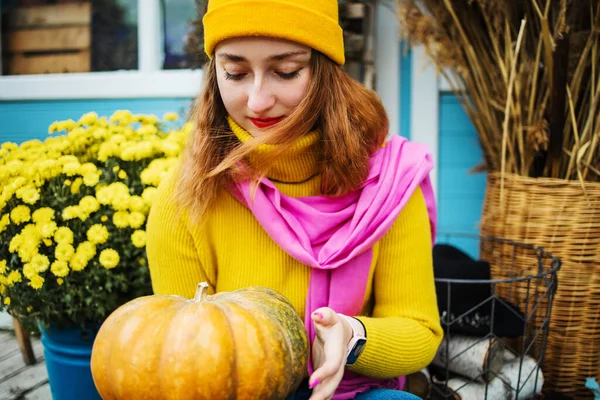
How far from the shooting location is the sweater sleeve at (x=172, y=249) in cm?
134

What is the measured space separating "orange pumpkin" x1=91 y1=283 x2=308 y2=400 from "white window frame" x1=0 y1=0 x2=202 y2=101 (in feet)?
8.43

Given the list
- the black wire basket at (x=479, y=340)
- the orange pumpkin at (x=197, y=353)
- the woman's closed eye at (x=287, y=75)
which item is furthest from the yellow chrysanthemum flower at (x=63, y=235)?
the black wire basket at (x=479, y=340)

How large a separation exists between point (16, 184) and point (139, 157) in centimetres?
39

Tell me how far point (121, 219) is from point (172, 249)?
1.59ft

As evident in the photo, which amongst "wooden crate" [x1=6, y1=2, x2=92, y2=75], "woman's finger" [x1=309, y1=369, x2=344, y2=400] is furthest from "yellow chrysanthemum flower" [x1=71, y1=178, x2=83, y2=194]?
"wooden crate" [x1=6, y1=2, x2=92, y2=75]

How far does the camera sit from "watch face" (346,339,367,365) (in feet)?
3.65

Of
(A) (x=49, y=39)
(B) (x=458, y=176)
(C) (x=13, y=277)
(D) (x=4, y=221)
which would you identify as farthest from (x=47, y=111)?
(B) (x=458, y=176)

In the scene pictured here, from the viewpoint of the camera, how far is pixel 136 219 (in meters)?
1.75

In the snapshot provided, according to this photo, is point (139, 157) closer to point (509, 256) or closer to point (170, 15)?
point (509, 256)

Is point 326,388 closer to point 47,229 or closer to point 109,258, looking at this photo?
point 109,258

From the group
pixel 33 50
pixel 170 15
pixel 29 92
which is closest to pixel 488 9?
pixel 170 15

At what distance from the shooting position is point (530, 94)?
2.15 metres

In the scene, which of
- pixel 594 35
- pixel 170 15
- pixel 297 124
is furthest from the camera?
pixel 170 15

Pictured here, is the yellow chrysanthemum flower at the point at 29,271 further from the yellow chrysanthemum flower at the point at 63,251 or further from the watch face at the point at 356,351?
the watch face at the point at 356,351
